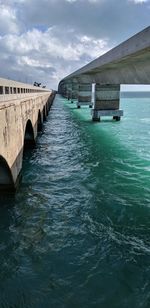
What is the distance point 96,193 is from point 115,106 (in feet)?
94.1

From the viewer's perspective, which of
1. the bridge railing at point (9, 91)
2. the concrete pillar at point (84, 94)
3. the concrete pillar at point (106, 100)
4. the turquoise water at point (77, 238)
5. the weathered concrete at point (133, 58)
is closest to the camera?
the turquoise water at point (77, 238)

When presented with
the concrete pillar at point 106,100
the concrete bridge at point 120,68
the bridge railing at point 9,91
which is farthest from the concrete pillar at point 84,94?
the bridge railing at point 9,91

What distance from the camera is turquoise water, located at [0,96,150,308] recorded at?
6625 mm

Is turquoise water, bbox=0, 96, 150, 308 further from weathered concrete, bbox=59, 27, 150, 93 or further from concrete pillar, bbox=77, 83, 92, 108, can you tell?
concrete pillar, bbox=77, 83, 92, 108

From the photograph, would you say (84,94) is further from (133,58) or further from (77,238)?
(77,238)

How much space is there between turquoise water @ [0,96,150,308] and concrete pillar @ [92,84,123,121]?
22.5 m

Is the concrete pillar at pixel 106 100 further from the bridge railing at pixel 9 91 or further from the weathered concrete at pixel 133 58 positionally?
the bridge railing at pixel 9 91

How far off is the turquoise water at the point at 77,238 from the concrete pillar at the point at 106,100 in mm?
22471

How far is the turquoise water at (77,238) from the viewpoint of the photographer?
6.62 m

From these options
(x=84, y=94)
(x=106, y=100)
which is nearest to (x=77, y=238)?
(x=106, y=100)

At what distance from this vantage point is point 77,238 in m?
8.91

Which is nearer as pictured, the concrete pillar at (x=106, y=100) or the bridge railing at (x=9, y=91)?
the bridge railing at (x=9, y=91)

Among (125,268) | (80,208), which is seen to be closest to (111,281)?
(125,268)

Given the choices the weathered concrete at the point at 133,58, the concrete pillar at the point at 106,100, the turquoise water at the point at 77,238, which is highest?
the weathered concrete at the point at 133,58
